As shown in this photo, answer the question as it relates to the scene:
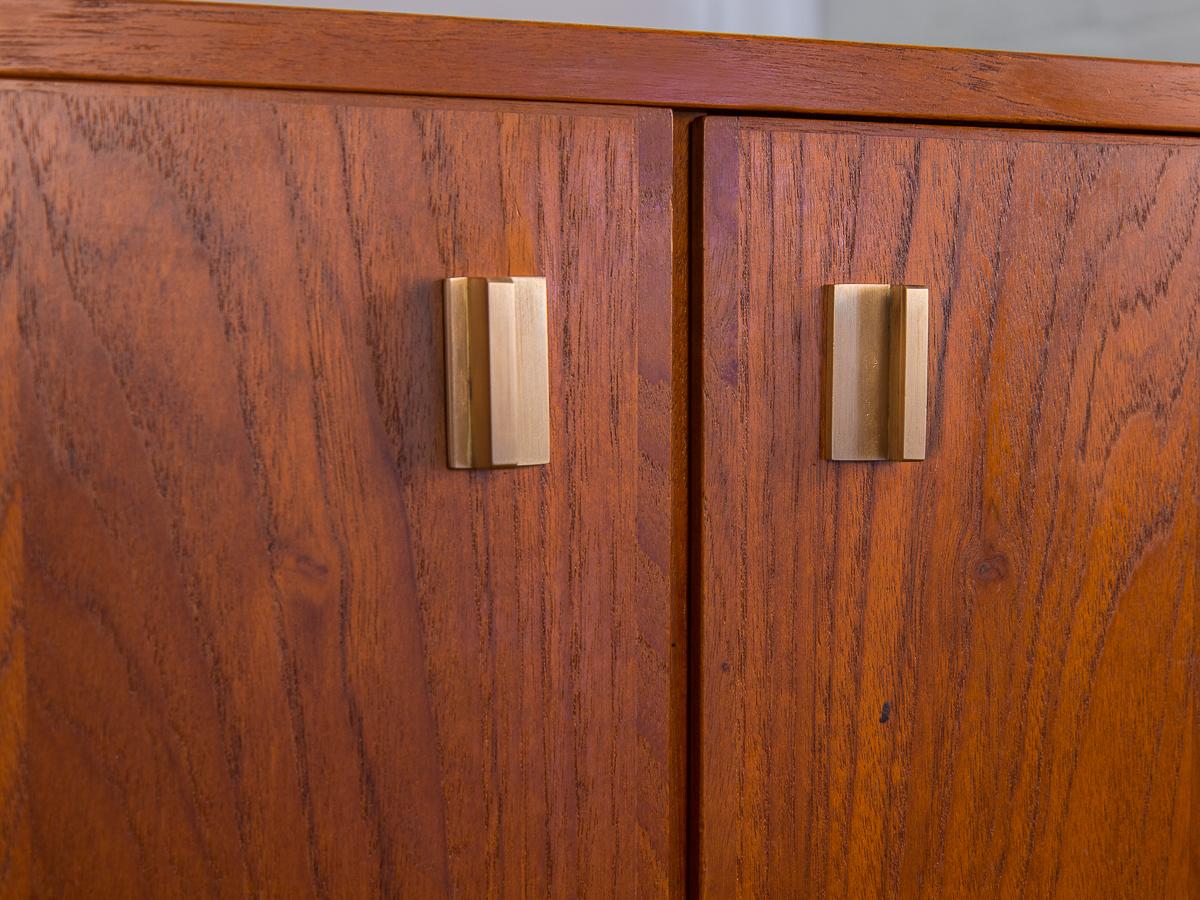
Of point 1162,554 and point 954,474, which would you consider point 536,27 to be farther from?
point 1162,554

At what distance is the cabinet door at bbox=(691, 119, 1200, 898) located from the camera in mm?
421

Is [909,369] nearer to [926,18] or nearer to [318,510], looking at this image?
[318,510]

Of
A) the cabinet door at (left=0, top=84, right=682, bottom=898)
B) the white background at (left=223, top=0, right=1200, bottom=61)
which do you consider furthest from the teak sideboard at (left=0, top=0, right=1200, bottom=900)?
the white background at (left=223, top=0, right=1200, bottom=61)

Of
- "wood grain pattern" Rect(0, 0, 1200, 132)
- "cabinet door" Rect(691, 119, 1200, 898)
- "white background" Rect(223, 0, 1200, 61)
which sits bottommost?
"cabinet door" Rect(691, 119, 1200, 898)

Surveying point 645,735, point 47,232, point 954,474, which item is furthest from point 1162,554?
point 47,232

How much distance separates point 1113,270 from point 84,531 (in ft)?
1.40

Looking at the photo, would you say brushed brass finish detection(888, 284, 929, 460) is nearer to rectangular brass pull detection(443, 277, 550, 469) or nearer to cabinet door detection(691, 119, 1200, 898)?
cabinet door detection(691, 119, 1200, 898)

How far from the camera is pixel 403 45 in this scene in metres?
0.37

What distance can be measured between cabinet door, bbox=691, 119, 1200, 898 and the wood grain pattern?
1 cm

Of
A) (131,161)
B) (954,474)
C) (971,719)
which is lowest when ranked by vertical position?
(971,719)

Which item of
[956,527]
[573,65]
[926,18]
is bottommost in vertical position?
[956,527]

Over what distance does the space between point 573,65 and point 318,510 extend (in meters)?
0.19

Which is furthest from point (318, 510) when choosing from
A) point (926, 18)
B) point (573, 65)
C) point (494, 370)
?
point (926, 18)

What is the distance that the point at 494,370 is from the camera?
0.38 metres
